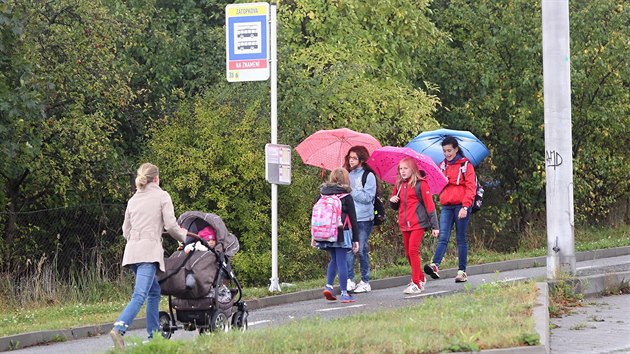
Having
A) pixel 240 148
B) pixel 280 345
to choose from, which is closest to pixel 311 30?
pixel 240 148

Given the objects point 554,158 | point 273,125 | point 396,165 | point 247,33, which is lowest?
point 554,158

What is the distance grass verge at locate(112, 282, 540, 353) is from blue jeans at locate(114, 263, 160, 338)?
1.55 metres

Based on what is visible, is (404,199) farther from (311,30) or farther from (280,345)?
(311,30)

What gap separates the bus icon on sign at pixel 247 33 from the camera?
57.1 ft

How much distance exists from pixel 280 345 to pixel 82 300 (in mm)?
10104

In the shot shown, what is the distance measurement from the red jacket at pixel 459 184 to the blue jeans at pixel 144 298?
614 cm

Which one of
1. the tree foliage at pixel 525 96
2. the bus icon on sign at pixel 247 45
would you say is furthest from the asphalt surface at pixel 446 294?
the tree foliage at pixel 525 96

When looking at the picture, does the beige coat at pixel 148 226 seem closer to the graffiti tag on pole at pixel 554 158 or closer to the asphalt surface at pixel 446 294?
the asphalt surface at pixel 446 294

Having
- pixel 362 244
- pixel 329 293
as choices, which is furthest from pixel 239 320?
pixel 362 244

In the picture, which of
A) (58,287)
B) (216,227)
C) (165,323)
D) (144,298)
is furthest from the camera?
(58,287)

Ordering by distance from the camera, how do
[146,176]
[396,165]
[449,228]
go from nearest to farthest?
[146,176] < [449,228] < [396,165]

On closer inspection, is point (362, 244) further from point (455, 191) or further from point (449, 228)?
point (455, 191)

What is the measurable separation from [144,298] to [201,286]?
22.6 inches

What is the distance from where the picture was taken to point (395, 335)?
947cm
